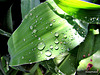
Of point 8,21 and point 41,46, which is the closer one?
point 41,46

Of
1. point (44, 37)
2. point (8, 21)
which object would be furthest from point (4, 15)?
point (44, 37)

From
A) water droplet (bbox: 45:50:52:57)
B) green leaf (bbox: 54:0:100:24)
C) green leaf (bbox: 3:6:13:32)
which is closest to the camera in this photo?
water droplet (bbox: 45:50:52:57)

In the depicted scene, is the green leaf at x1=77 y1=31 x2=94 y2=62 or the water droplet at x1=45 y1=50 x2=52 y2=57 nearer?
the water droplet at x1=45 y1=50 x2=52 y2=57

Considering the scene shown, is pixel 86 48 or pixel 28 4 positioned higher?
pixel 28 4

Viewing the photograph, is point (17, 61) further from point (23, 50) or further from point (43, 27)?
point (43, 27)

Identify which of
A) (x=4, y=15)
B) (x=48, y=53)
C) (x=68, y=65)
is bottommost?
(x=68, y=65)

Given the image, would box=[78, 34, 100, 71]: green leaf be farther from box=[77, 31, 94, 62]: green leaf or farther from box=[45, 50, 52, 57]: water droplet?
box=[45, 50, 52, 57]: water droplet

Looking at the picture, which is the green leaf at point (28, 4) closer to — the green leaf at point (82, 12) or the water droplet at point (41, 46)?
the green leaf at point (82, 12)

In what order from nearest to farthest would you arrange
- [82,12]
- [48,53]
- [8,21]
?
1. [48,53]
2. [82,12]
3. [8,21]

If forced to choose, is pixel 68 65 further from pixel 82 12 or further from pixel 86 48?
pixel 82 12

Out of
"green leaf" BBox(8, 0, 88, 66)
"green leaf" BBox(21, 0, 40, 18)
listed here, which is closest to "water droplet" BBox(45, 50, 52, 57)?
"green leaf" BBox(8, 0, 88, 66)
